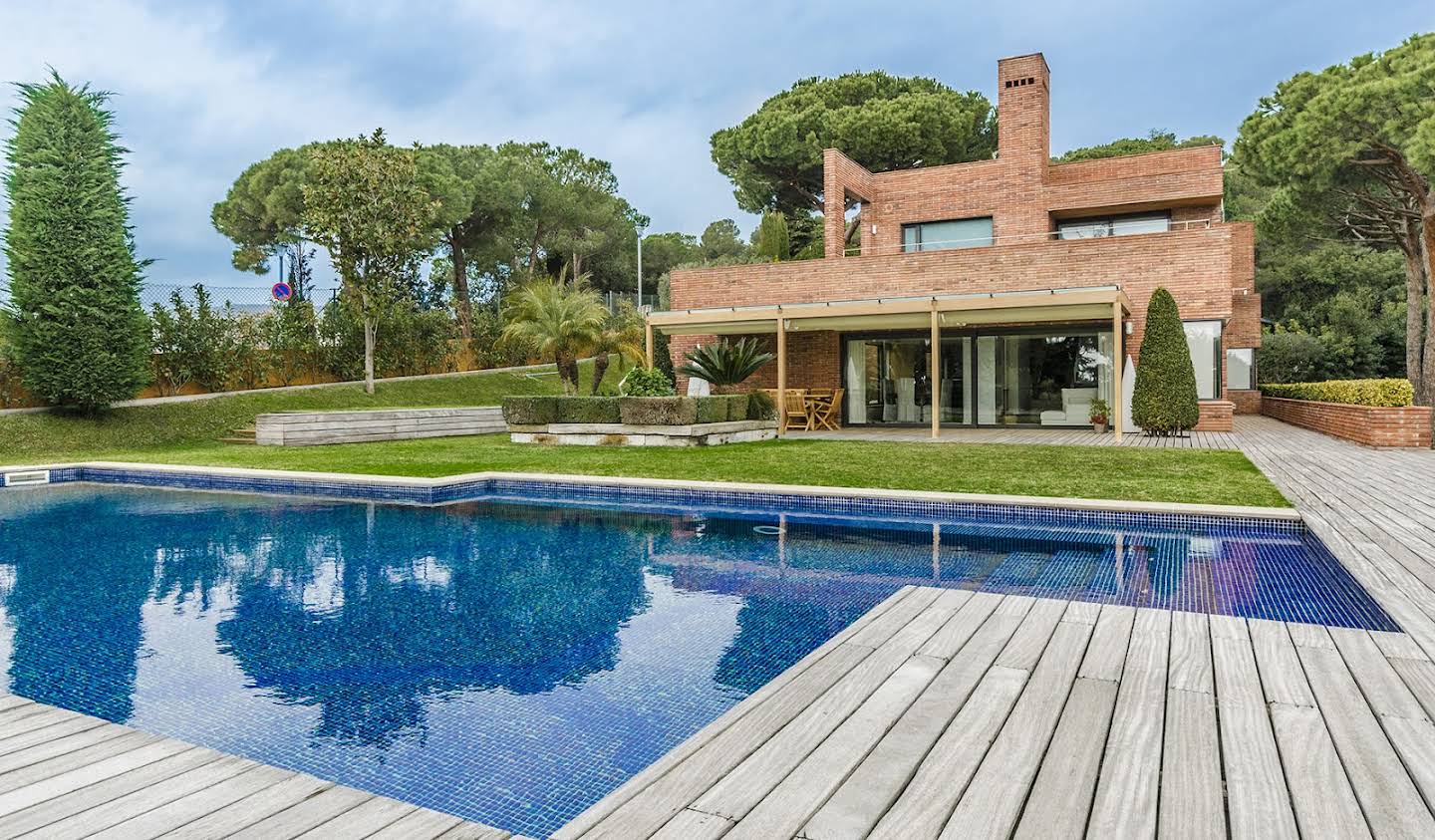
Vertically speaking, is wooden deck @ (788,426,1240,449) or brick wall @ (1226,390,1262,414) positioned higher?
brick wall @ (1226,390,1262,414)

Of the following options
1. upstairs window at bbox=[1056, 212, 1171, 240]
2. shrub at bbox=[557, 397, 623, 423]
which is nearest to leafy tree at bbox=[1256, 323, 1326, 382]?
upstairs window at bbox=[1056, 212, 1171, 240]

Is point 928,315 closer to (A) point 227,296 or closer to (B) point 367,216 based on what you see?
(B) point 367,216

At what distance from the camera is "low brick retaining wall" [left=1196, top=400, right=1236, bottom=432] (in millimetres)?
15211

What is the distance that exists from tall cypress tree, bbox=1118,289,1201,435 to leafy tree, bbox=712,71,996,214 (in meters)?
17.0

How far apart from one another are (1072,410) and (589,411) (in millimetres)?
9175

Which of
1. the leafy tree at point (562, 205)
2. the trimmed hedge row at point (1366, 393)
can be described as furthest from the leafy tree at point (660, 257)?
the trimmed hedge row at point (1366, 393)

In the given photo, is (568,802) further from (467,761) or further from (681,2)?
(681,2)

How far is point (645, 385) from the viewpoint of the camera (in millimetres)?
14250

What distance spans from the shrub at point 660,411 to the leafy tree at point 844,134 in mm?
19071

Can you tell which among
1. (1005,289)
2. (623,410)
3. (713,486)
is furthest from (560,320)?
(713,486)

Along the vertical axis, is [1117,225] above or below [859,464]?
above

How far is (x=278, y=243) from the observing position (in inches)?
1228

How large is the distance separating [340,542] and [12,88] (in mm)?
13470

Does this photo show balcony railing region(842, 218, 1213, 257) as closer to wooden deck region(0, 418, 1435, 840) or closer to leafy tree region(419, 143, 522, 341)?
wooden deck region(0, 418, 1435, 840)
